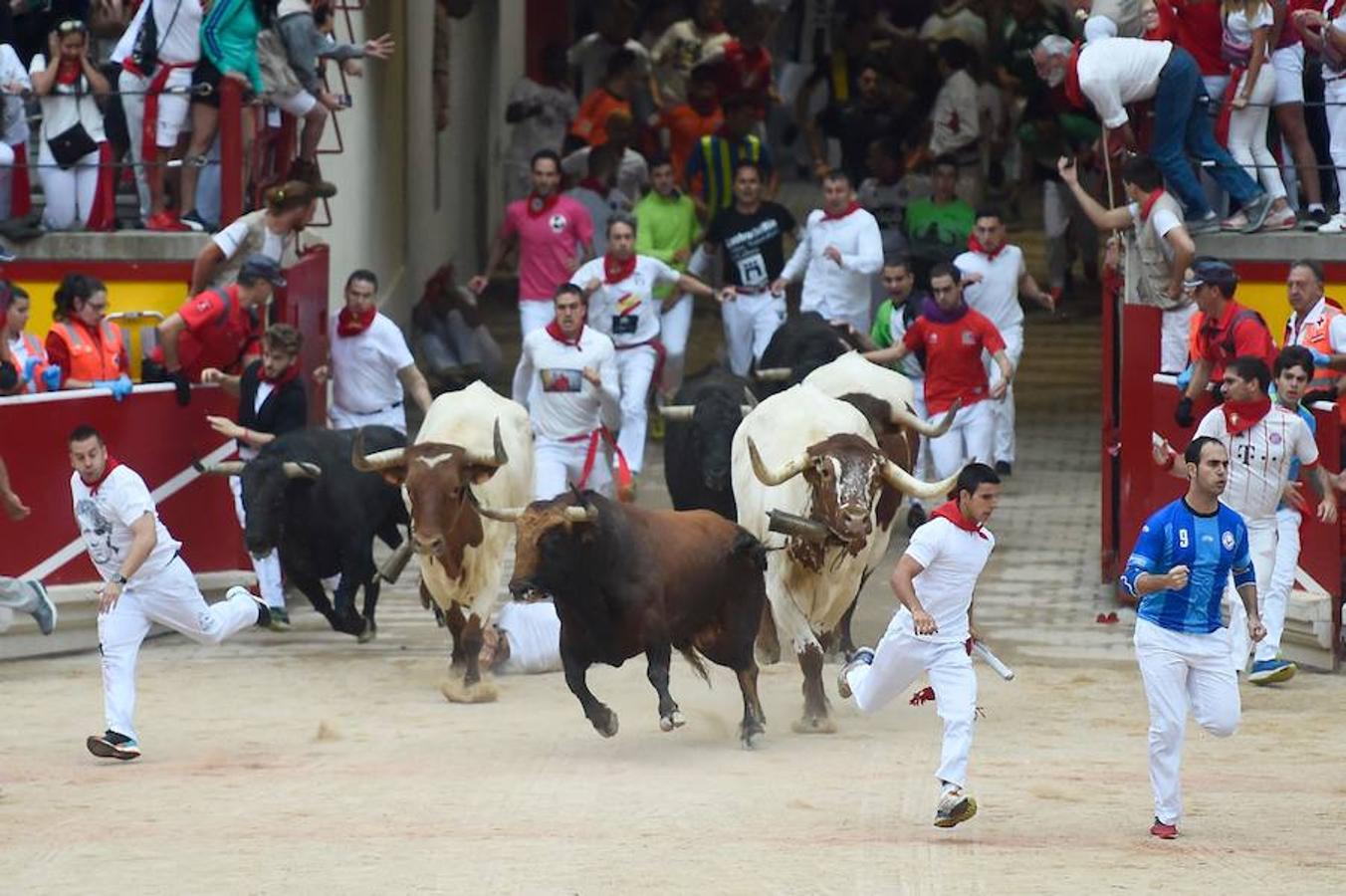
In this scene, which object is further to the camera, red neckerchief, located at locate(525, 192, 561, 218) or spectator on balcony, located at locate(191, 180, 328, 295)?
red neckerchief, located at locate(525, 192, 561, 218)

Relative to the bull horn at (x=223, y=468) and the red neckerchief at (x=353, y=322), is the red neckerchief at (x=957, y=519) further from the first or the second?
the red neckerchief at (x=353, y=322)

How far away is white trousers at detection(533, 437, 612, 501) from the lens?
16.4 meters

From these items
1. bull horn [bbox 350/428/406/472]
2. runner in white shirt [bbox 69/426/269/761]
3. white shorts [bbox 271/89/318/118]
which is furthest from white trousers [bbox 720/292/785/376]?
runner in white shirt [bbox 69/426/269/761]

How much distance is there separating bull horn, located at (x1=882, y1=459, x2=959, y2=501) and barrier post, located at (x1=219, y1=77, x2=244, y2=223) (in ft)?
16.5

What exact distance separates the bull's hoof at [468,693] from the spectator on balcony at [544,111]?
35.7ft

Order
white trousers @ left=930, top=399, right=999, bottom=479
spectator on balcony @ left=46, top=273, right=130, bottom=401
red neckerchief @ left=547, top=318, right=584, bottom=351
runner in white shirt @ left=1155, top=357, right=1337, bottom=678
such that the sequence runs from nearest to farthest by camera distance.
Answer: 1. runner in white shirt @ left=1155, top=357, right=1337, bottom=678
2. spectator on balcony @ left=46, top=273, right=130, bottom=401
3. red neckerchief @ left=547, top=318, right=584, bottom=351
4. white trousers @ left=930, top=399, right=999, bottom=479

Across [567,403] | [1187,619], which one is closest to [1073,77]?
[567,403]

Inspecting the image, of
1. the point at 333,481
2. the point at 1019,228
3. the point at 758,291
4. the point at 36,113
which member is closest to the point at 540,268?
the point at 758,291

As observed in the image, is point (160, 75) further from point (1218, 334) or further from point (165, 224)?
point (1218, 334)

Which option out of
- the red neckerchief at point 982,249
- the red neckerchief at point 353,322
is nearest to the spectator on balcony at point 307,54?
the red neckerchief at point 353,322

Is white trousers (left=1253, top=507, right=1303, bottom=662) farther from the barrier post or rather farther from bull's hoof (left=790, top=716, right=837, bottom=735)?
the barrier post

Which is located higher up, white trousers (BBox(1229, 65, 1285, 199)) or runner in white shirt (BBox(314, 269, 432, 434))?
white trousers (BBox(1229, 65, 1285, 199))

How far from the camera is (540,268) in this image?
67.6 ft

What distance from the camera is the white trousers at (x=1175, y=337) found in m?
16.3
